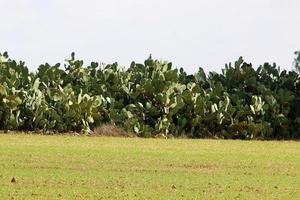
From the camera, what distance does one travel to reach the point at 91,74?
30562mm

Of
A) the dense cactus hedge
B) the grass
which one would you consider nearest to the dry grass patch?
the dense cactus hedge

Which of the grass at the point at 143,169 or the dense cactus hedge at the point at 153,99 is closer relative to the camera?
the grass at the point at 143,169

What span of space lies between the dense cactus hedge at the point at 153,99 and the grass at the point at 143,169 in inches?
110

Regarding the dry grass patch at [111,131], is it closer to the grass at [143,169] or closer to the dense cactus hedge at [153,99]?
the dense cactus hedge at [153,99]

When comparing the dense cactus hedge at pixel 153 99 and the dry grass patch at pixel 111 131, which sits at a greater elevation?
the dense cactus hedge at pixel 153 99

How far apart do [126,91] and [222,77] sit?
3981 millimetres

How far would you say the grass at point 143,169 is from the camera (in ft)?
44.4

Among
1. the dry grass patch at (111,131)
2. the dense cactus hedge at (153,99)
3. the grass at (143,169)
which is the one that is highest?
the dense cactus hedge at (153,99)

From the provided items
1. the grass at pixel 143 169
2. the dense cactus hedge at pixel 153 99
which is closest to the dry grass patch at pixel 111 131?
the dense cactus hedge at pixel 153 99

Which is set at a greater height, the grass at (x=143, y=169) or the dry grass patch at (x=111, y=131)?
the dry grass patch at (x=111, y=131)

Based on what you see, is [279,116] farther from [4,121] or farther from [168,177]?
[168,177]

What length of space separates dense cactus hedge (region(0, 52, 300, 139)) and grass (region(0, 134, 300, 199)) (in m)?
2.79

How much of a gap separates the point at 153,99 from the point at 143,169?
1258 cm

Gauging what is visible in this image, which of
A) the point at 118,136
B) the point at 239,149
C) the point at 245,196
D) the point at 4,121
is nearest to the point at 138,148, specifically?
the point at 239,149
